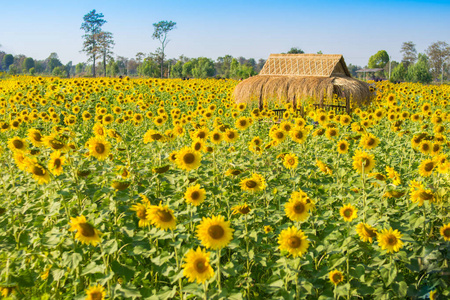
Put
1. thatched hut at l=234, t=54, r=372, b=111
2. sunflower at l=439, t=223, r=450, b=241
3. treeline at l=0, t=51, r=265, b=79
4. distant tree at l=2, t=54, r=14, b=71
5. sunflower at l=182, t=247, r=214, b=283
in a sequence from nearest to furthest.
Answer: sunflower at l=182, t=247, r=214, b=283
sunflower at l=439, t=223, r=450, b=241
thatched hut at l=234, t=54, r=372, b=111
treeline at l=0, t=51, r=265, b=79
distant tree at l=2, t=54, r=14, b=71

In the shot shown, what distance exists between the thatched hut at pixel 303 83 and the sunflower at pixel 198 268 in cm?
771

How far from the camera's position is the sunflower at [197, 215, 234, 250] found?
6.77 feet

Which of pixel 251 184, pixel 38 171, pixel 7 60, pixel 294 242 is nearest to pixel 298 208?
pixel 294 242

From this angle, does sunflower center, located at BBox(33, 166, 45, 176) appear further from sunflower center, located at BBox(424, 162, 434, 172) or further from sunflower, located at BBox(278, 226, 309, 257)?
sunflower center, located at BBox(424, 162, 434, 172)

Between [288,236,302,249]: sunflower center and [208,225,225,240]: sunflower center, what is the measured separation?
41 centimetres

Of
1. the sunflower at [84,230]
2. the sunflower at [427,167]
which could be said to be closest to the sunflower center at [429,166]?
the sunflower at [427,167]

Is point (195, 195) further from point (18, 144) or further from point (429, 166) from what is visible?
point (429, 166)

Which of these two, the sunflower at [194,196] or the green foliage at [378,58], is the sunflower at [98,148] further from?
the green foliage at [378,58]

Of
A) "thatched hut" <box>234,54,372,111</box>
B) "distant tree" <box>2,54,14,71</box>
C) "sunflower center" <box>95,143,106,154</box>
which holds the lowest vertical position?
"sunflower center" <box>95,143,106,154</box>

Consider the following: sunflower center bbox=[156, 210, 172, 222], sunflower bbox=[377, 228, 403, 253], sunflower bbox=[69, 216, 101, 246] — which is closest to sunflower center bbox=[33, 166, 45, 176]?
sunflower bbox=[69, 216, 101, 246]

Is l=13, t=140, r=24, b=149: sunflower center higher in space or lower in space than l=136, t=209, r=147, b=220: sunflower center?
higher

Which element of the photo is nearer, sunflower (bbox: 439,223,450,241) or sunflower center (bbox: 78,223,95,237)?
sunflower center (bbox: 78,223,95,237)

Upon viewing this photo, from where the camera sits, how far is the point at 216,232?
6.81 feet

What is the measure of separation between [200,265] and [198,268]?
0.02 metres
